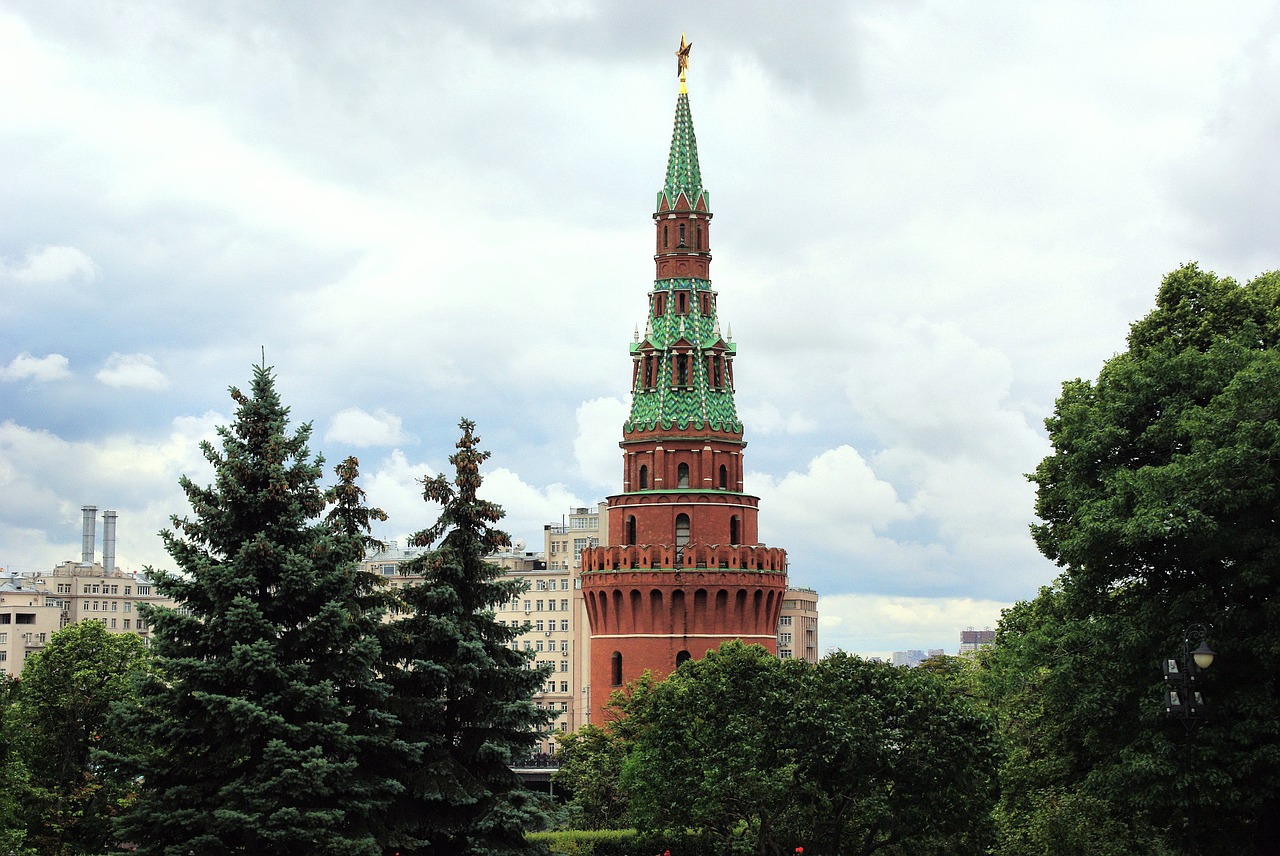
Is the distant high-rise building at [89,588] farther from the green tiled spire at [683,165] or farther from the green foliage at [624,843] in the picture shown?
the green foliage at [624,843]

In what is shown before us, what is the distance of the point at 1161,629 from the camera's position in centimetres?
3769

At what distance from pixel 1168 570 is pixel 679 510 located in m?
50.9

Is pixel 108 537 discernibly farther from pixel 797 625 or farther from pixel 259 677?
pixel 259 677

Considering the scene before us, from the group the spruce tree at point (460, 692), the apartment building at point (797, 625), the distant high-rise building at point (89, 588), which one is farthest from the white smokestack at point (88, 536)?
the spruce tree at point (460, 692)

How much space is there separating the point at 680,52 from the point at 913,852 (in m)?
57.5

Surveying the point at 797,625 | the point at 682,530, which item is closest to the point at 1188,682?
the point at 682,530

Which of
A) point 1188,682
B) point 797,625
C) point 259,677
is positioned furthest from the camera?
point 797,625

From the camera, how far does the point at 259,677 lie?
114 ft

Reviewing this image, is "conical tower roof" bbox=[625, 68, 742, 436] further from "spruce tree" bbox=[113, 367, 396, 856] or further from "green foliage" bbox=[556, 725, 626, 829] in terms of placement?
"spruce tree" bbox=[113, 367, 396, 856]

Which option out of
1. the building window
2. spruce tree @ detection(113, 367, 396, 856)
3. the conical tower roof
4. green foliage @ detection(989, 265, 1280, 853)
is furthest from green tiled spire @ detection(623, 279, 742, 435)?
spruce tree @ detection(113, 367, 396, 856)

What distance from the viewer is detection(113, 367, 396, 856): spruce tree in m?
34.4

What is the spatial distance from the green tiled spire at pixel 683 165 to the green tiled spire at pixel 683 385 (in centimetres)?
566

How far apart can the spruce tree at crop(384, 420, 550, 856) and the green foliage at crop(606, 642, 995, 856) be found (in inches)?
363

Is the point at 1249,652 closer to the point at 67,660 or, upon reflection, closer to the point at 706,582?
the point at 67,660
